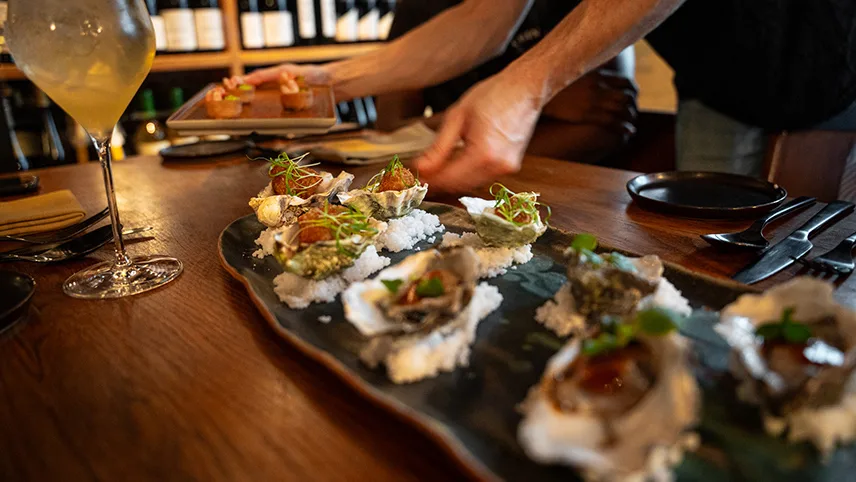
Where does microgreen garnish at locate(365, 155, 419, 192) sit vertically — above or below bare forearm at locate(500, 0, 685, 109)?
below

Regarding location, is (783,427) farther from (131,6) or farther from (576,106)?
(576,106)

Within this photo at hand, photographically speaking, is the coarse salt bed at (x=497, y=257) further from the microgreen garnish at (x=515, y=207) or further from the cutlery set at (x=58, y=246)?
the cutlery set at (x=58, y=246)

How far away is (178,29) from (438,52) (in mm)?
1564

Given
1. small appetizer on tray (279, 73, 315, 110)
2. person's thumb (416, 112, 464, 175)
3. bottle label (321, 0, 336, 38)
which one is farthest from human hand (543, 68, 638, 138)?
bottle label (321, 0, 336, 38)

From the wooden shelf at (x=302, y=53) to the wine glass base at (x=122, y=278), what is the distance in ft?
8.22

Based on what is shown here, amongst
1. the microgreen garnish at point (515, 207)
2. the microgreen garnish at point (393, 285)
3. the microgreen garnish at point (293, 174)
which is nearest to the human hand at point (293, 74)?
the microgreen garnish at point (293, 174)

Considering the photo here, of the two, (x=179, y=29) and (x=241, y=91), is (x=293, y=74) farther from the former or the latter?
(x=179, y=29)

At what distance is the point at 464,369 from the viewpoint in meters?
0.55

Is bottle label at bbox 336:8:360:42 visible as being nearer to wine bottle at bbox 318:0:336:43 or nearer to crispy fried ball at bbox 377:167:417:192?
wine bottle at bbox 318:0:336:43

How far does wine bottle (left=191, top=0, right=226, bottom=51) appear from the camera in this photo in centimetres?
298

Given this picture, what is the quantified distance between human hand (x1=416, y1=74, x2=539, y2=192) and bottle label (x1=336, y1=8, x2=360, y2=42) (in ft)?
8.27

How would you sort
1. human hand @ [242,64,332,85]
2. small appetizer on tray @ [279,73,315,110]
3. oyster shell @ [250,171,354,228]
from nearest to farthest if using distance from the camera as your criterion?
1. oyster shell @ [250,171,354,228]
2. small appetizer on tray @ [279,73,315,110]
3. human hand @ [242,64,332,85]

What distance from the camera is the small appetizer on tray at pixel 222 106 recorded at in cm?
166

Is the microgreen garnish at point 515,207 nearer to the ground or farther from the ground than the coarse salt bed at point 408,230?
farther from the ground
